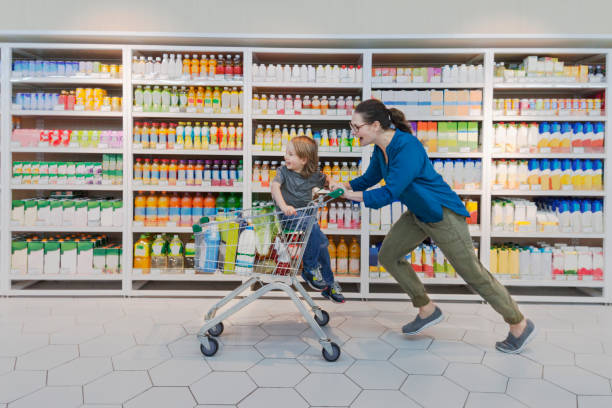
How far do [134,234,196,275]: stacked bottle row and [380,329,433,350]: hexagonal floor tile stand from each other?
2.04m

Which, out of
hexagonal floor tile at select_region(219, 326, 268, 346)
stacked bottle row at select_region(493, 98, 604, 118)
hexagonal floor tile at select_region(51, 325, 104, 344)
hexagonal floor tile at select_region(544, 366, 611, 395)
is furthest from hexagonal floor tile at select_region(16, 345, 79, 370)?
stacked bottle row at select_region(493, 98, 604, 118)

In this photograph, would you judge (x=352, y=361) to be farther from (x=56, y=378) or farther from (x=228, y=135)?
(x=228, y=135)

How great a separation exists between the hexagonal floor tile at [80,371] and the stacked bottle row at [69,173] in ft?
6.74

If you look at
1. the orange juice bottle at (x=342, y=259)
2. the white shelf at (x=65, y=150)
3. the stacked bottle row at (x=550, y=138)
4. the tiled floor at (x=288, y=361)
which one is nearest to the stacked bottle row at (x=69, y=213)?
the white shelf at (x=65, y=150)

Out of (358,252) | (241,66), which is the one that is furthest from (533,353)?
(241,66)

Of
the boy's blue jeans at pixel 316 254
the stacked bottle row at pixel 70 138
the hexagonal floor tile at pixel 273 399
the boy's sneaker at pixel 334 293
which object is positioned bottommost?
the hexagonal floor tile at pixel 273 399

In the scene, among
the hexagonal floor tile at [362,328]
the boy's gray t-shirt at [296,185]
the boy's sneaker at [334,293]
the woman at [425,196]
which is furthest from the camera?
the boy's sneaker at [334,293]

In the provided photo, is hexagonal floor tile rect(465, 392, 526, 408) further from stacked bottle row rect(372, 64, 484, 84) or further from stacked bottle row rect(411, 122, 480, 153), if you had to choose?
stacked bottle row rect(372, 64, 484, 84)

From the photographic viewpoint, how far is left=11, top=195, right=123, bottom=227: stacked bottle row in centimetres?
452

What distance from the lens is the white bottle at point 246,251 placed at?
9.96ft

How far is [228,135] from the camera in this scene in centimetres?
449

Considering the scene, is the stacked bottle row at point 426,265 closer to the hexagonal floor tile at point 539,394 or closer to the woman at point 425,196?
the woman at point 425,196

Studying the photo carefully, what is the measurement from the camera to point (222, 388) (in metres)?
2.61

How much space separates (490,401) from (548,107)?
3.13 meters
